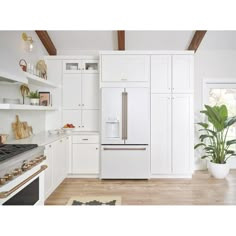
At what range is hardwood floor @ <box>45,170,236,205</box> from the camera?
10.3 feet

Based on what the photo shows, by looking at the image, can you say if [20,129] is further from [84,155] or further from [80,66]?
[80,66]

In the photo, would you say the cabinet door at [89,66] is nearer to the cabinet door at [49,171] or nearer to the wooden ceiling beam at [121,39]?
the wooden ceiling beam at [121,39]

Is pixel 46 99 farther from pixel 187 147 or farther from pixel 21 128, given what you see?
pixel 187 147

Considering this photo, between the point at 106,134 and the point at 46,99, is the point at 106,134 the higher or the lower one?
the lower one

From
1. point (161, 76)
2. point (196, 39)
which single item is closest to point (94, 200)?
point (161, 76)

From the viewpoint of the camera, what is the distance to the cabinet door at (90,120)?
15.0ft

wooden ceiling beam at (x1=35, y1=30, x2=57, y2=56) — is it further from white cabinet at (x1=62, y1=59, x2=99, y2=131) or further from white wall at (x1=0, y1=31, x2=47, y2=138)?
white cabinet at (x1=62, y1=59, x2=99, y2=131)

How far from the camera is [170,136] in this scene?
423cm

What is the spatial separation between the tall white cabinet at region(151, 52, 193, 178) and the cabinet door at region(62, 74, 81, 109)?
4.90 feet

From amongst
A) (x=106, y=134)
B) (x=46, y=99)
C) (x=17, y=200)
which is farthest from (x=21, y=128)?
(x=17, y=200)

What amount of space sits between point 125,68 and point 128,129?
115cm
